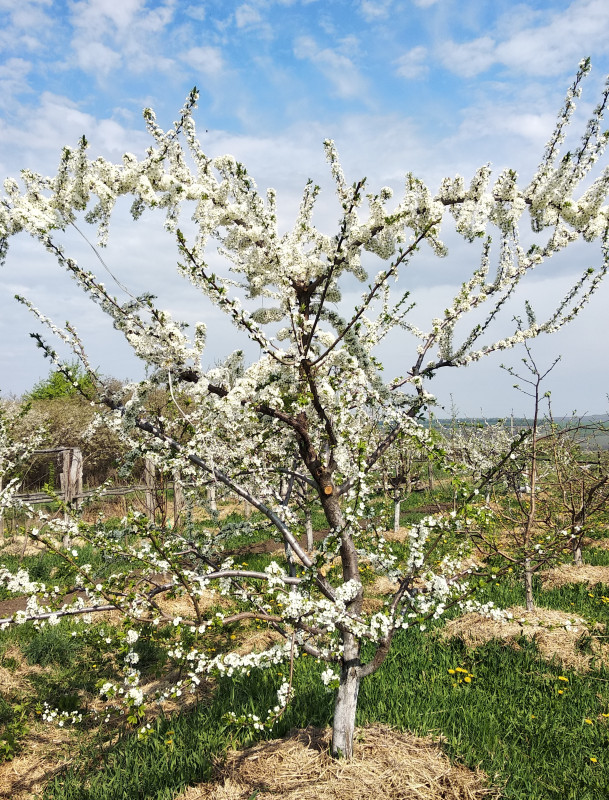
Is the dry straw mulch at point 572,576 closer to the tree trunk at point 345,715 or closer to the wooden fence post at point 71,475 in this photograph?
the tree trunk at point 345,715

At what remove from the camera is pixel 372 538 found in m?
3.87

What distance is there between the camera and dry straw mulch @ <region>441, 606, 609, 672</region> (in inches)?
212

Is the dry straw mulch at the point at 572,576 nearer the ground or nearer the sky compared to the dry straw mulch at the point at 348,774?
nearer the ground

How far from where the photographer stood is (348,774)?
126 inches

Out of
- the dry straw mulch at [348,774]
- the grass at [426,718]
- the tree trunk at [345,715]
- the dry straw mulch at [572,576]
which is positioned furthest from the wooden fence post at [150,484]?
the dry straw mulch at [572,576]

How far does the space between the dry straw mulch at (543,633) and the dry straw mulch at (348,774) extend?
7.43 ft

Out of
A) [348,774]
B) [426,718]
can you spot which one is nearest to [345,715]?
[348,774]

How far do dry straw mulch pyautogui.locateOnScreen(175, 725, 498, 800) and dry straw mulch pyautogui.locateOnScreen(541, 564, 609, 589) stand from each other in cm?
550

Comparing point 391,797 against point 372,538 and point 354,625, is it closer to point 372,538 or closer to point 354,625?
point 354,625

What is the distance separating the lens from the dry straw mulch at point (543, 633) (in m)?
5.38

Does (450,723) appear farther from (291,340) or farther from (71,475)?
(71,475)

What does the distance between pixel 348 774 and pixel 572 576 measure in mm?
6799

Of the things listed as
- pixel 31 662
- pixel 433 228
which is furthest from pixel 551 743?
pixel 31 662

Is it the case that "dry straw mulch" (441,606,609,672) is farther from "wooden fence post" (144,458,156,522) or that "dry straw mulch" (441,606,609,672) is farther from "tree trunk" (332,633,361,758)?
"wooden fence post" (144,458,156,522)
